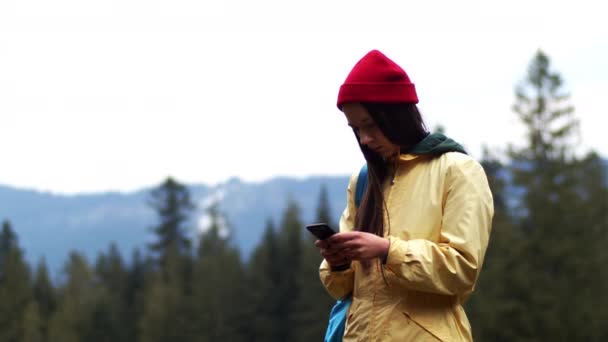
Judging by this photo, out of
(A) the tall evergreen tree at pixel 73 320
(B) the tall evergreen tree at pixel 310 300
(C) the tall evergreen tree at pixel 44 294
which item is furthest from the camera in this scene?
(C) the tall evergreen tree at pixel 44 294

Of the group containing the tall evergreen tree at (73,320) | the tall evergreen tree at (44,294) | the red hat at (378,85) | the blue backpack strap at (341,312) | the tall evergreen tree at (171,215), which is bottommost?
the tall evergreen tree at (44,294)

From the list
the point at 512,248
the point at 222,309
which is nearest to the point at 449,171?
the point at 512,248

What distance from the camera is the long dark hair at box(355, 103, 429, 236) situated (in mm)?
3953

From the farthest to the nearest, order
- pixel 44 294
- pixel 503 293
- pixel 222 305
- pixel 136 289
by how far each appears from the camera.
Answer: pixel 44 294, pixel 136 289, pixel 222 305, pixel 503 293

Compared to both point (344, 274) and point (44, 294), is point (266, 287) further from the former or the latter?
point (344, 274)

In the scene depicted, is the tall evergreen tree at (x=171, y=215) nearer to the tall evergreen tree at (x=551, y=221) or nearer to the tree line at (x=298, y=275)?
the tree line at (x=298, y=275)

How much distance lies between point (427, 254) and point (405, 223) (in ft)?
0.71

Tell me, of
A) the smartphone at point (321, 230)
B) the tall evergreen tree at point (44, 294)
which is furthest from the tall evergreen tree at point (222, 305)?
the smartphone at point (321, 230)

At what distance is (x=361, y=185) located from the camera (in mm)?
4289

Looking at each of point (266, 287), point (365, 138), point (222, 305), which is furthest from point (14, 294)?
point (365, 138)

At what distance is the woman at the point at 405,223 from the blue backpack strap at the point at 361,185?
15 cm

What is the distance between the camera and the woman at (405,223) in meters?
3.76

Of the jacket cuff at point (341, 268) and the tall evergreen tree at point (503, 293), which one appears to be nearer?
the jacket cuff at point (341, 268)

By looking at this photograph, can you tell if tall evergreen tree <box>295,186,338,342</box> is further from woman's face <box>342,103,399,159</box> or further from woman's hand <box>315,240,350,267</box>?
woman's face <box>342,103,399,159</box>
